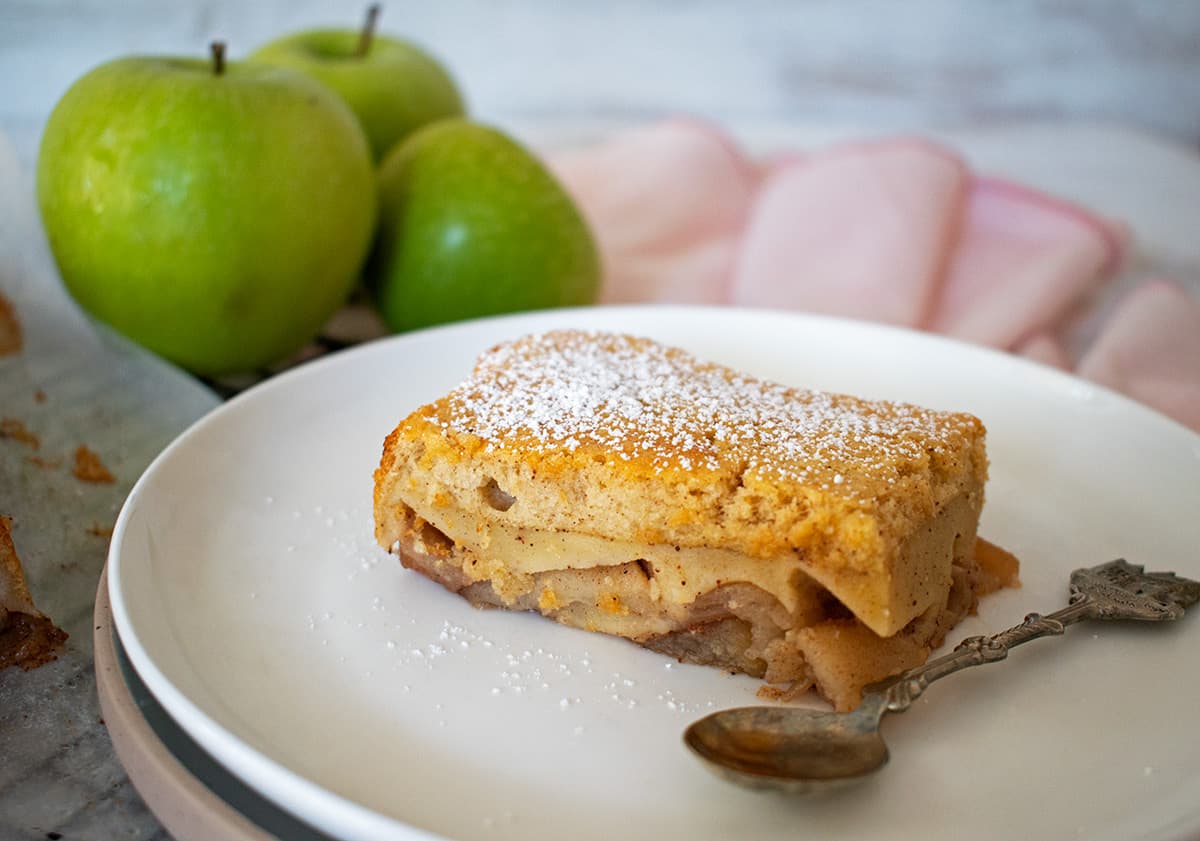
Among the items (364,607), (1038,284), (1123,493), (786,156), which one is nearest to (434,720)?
(364,607)

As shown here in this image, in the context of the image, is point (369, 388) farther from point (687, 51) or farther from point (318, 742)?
point (687, 51)

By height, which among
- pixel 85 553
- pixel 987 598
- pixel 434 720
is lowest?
pixel 85 553

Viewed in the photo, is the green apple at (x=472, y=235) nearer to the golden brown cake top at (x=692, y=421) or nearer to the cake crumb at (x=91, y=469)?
the golden brown cake top at (x=692, y=421)

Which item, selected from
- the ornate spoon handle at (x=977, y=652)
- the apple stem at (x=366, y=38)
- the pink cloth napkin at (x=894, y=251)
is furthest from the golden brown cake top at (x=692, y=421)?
the apple stem at (x=366, y=38)

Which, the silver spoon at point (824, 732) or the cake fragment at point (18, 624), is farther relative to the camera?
the cake fragment at point (18, 624)

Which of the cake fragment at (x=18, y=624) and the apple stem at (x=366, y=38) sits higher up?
the apple stem at (x=366, y=38)

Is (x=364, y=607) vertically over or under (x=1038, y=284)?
under
